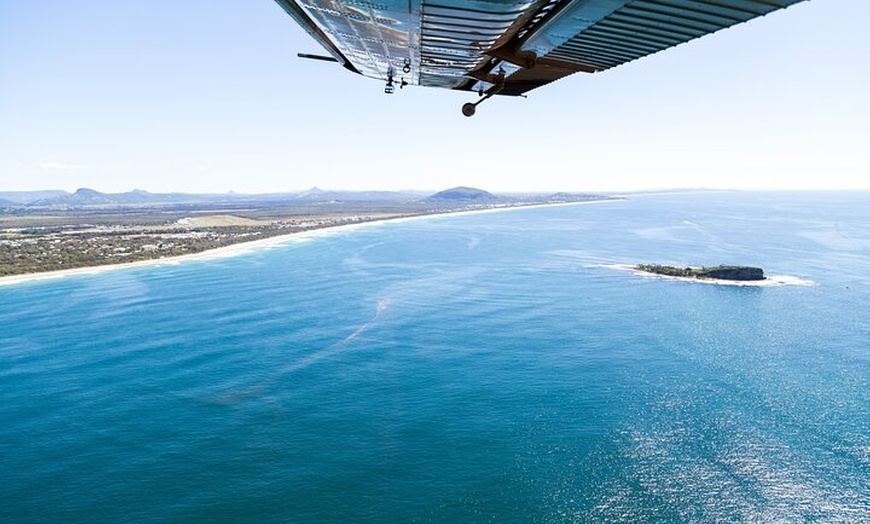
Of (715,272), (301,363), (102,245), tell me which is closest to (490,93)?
(301,363)

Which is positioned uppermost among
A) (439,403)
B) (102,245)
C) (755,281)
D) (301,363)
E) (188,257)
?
(102,245)

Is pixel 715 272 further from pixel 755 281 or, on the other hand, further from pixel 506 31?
pixel 506 31

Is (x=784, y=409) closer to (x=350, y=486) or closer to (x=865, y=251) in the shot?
(x=350, y=486)

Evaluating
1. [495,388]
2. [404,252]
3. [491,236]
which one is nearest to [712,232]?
[491,236]

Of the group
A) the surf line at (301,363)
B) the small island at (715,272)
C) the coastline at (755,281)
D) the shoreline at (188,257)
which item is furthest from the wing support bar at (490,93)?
the shoreline at (188,257)

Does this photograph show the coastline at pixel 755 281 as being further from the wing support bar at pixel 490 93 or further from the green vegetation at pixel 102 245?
the green vegetation at pixel 102 245

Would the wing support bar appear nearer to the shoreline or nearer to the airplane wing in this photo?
the airplane wing
